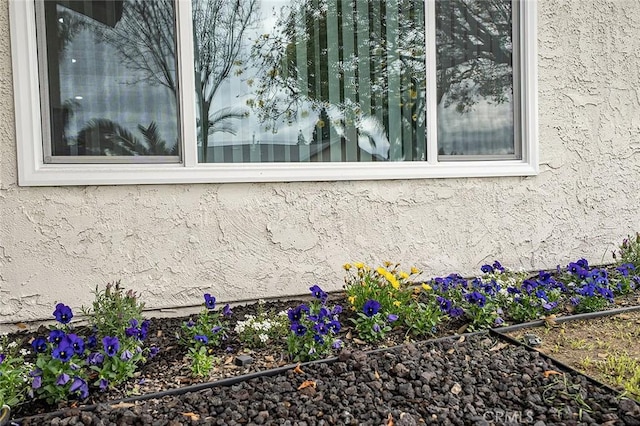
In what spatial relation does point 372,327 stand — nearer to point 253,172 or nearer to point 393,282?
point 393,282

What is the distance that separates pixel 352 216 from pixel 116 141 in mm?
1633

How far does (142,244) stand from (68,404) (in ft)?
3.91

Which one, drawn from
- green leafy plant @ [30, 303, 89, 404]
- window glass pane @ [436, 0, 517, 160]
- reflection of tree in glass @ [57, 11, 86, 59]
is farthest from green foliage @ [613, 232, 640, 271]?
reflection of tree in glass @ [57, 11, 86, 59]

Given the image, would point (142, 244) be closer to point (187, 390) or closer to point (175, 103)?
point (175, 103)

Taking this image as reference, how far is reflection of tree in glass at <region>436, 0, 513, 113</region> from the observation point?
3.83 meters

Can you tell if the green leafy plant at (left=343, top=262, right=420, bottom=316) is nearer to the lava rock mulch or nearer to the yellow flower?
the yellow flower

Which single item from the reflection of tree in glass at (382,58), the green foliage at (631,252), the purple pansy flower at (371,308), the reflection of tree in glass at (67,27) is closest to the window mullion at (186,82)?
the reflection of tree in glass at (382,58)

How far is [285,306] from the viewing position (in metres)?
3.30

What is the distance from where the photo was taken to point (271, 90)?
3.46 m

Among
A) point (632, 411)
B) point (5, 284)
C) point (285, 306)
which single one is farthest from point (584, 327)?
point (5, 284)

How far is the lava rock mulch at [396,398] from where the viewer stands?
191cm

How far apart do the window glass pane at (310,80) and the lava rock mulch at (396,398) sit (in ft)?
5.43

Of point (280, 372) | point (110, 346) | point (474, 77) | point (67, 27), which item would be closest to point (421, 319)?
point (280, 372)

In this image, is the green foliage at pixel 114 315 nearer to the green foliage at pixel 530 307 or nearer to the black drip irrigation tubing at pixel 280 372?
the black drip irrigation tubing at pixel 280 372
